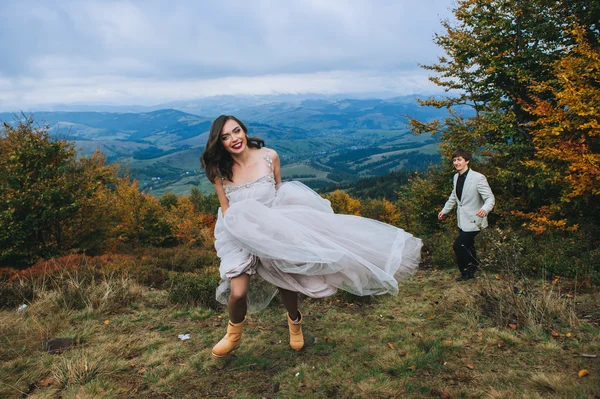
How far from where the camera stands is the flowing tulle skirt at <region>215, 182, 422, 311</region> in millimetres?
3377

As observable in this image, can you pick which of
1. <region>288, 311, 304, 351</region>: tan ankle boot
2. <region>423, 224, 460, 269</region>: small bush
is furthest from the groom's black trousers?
<region>288, 311, 304, 351</region>: tan ankle boot

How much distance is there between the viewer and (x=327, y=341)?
427cm

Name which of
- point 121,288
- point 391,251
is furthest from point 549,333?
point 121,288

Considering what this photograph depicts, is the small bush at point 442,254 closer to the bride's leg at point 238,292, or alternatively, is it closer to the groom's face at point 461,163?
the groom's face at point 461,163

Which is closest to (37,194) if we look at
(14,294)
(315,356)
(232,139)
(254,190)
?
(14,294)

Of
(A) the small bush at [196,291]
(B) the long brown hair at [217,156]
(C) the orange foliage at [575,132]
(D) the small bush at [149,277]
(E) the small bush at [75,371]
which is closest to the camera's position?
(E) the small bush at [75,371]

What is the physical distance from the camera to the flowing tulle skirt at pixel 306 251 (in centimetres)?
338

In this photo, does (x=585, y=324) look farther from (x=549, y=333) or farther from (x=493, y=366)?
(x=493, y=366)

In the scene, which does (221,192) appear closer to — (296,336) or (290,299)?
(290,299)

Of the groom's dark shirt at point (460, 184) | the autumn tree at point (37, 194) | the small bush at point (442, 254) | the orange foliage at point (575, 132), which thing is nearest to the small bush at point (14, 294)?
the autumn tree at point (37, 194)

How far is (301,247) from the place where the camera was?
339 centimetres

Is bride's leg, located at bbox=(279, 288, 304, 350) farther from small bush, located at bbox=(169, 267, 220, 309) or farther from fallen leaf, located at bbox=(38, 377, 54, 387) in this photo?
fallen leaf, located at bbox=(38, 377, 54, 387)

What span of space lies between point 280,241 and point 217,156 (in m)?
1.19

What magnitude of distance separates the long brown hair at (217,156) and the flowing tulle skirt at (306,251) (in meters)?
0.41
